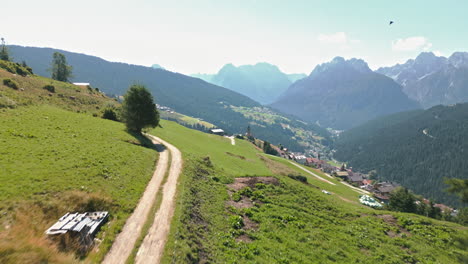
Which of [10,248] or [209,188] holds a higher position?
[10,248]

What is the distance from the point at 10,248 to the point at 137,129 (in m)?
40.6

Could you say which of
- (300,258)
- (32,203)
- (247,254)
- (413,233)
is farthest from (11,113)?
(413,233)

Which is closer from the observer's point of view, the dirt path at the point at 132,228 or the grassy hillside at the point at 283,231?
the dirt path at the point at 132,228

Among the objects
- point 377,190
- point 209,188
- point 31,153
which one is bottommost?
point 377,190

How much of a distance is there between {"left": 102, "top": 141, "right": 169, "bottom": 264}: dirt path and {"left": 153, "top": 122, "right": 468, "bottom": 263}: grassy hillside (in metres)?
2.73

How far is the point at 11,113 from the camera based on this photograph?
108 feet

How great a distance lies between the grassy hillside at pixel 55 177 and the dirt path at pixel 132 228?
0.51 m

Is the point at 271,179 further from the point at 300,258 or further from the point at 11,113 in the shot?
the point at 11,113

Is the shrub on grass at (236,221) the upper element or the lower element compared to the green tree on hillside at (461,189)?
lower

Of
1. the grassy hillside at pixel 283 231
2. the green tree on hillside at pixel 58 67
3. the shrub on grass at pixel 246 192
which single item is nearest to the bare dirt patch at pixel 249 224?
the grassy hillside at pixel 283 231

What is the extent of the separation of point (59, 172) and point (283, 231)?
23.2 meters

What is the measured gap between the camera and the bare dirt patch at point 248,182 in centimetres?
3170

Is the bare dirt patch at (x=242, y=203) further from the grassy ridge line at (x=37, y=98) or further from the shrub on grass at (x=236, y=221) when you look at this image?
the grassy ridge line at (x=37, y=98)

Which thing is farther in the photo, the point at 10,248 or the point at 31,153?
the point at 31,153
